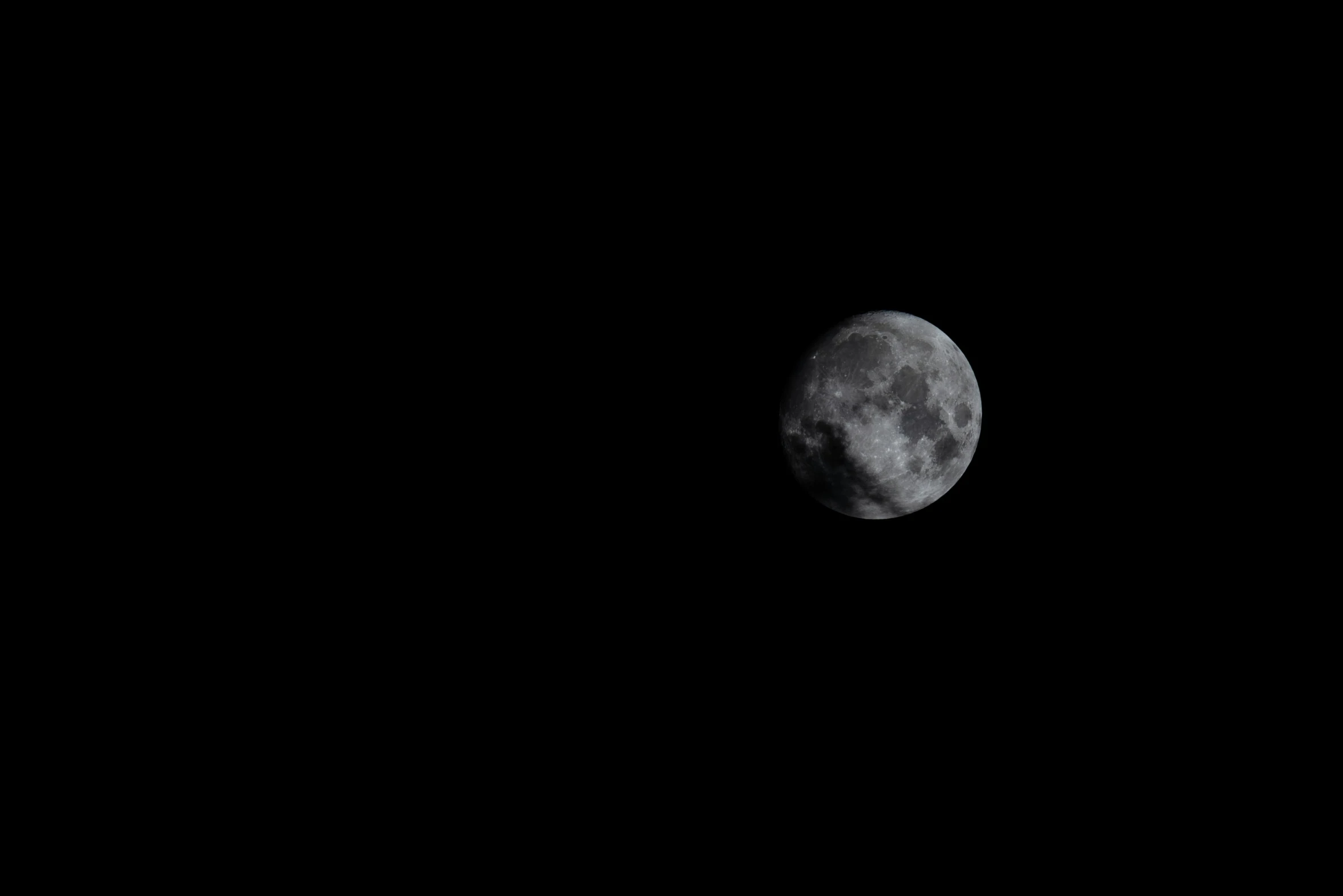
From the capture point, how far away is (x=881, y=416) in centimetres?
351

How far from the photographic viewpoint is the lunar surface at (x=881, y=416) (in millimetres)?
3533

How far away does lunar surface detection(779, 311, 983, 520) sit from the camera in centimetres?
353

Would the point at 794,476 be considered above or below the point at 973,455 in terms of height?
below

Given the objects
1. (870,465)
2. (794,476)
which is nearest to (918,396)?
(870,465)

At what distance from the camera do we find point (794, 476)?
3928 mm

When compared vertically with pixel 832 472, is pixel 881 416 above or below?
above

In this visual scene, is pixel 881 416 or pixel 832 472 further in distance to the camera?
pixel 832 472

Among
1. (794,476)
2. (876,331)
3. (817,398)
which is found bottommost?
(794,476)

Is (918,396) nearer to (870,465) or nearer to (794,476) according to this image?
(870,465)

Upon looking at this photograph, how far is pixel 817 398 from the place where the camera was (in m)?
3.68

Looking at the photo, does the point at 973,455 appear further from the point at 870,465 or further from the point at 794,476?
the point at 794,476

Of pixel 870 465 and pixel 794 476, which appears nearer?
pixel 870 465

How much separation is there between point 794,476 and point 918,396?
32.6 inches

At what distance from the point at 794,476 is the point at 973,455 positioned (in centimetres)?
104
